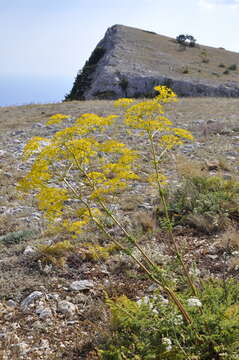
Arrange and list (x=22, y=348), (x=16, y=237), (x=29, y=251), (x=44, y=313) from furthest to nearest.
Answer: (x=16, y=237)
(x=29, y=251)
(x=44, y=313)
(x=22, y=348)

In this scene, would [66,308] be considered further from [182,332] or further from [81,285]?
[182,332]

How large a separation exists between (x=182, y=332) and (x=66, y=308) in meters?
1.54

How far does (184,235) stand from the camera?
18.2 ft

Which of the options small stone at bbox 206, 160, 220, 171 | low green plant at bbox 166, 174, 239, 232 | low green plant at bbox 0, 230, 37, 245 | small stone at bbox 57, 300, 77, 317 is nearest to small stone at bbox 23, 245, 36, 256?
low green plant at bbox 0, 230, 37, 245

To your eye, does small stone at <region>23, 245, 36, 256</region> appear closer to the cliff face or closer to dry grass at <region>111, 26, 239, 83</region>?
the cliff face

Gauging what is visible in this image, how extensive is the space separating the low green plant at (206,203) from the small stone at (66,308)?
2106 millimetres

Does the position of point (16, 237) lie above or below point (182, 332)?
below

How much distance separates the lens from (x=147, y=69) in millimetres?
37750

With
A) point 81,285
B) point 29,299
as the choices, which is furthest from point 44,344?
point 81,285

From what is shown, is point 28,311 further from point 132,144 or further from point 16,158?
point 132,144

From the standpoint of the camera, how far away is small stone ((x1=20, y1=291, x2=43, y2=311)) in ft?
13.4

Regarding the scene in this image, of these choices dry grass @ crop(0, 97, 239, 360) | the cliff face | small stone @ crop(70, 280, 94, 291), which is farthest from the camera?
the cliff face

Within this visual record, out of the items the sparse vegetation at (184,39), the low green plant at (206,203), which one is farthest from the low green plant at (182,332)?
the sparse vegetation at (184,39)

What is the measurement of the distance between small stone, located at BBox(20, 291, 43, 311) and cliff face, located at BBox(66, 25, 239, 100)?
30820 millimetres
